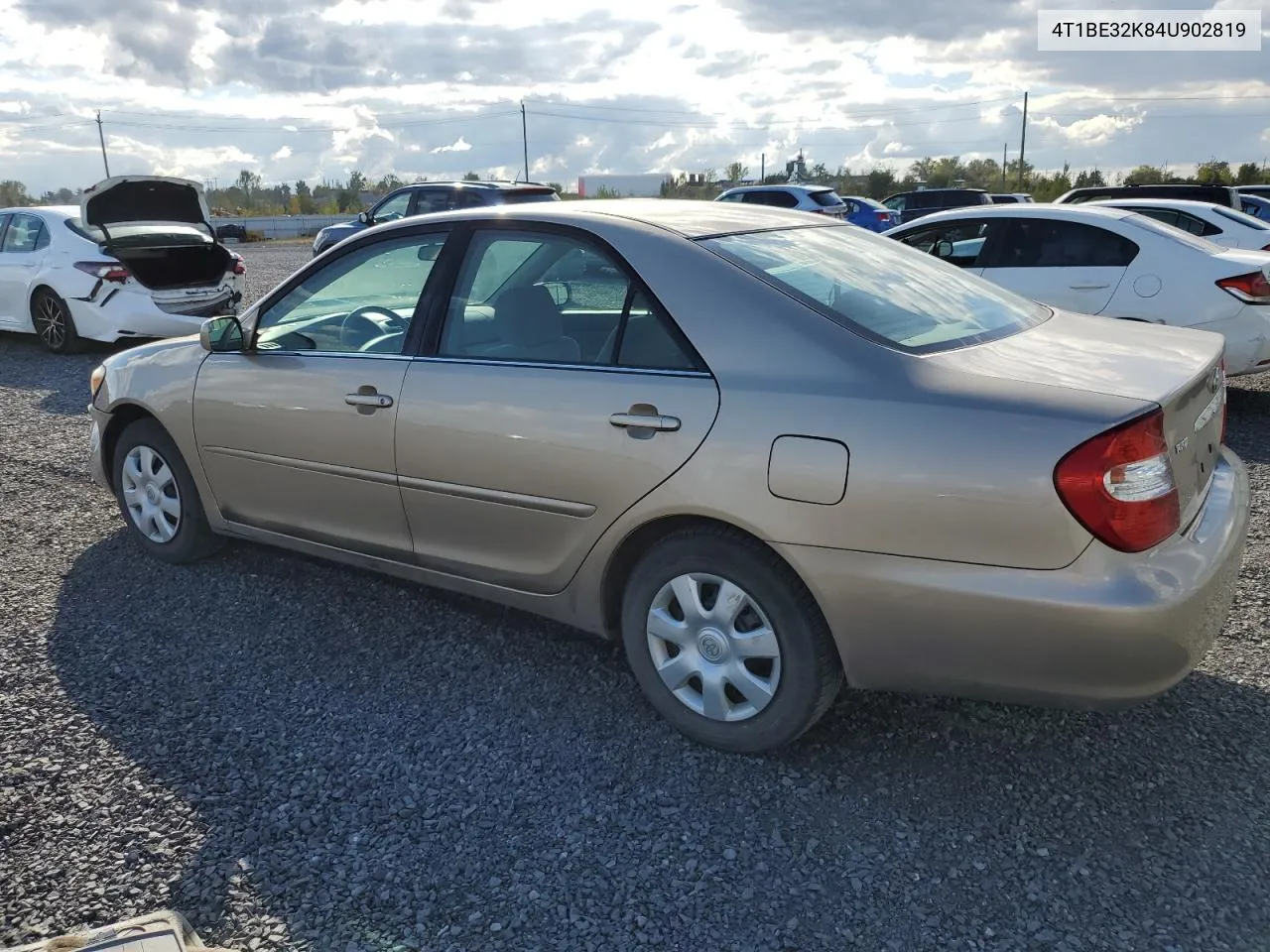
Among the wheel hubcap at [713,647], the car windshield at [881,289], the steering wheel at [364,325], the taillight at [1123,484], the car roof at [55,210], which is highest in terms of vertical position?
the car roof at [55,210]

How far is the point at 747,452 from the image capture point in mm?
2766

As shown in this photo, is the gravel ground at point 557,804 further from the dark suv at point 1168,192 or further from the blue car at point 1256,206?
the blue car at point 1256,206

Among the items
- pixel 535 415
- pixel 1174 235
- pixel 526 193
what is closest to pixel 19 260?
pixel 526 193

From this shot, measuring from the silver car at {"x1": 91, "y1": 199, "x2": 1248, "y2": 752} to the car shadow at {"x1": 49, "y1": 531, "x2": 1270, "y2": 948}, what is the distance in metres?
0.30

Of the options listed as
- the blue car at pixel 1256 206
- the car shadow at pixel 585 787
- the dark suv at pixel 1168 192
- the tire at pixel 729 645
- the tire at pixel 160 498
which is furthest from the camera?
the blue car at pixel 1256 206

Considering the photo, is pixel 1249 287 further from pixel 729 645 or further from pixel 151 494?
pixel 151 494

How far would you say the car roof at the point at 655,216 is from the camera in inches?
130

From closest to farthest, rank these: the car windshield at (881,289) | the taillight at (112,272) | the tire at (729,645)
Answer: the tire at (729,645) → the car windshield at (881,289) → the taillight at (112,272)

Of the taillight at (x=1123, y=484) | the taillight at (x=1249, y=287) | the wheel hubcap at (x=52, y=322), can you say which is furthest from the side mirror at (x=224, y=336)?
the wheel hubcap at (x=52, y=322)

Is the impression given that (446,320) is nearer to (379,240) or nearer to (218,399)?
(379,240)

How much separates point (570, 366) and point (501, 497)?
0.49 m

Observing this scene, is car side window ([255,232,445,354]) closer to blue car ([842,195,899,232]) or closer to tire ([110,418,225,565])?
tire ([110,418,225,565])

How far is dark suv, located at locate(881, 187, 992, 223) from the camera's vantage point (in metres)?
23.3

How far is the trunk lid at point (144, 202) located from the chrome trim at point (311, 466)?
7.25m
